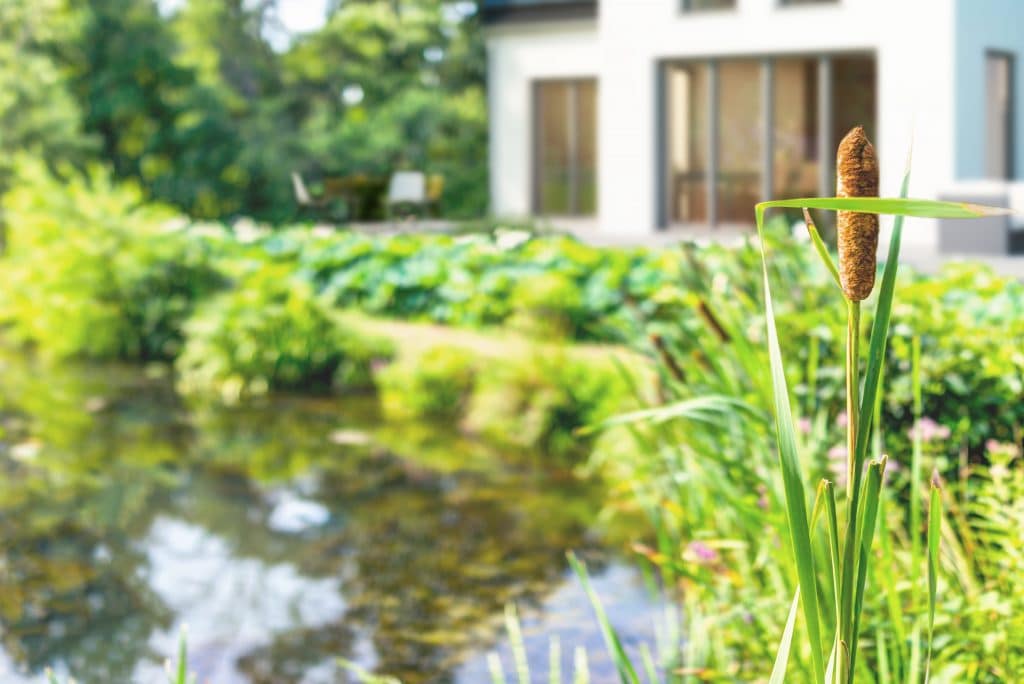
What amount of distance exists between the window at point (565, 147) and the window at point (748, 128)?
150 centimetres

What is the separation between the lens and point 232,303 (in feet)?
35.3

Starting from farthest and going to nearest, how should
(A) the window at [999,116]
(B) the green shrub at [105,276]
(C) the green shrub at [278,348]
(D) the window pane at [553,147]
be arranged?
(D) the window pane at [553,147] → (A) the window at [999,116] → (B) the green shrub at [105,276] → (C) the green shrub at [278,348]

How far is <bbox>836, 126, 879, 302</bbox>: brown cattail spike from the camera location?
1367 millimetres

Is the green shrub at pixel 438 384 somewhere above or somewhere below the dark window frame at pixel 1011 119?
below

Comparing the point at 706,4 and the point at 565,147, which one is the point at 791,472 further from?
the point at 565,147

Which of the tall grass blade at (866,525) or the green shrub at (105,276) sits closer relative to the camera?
the tall grass blade at (866,525)

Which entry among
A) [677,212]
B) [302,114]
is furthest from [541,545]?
[302,114]

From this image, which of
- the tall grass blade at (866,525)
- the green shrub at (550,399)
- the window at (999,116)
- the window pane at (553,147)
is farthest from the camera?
the window pane at (553,147)

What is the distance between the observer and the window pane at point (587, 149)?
18562 millimetres

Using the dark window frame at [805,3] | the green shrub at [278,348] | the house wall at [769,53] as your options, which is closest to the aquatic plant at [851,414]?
the green shrub at [278,348]

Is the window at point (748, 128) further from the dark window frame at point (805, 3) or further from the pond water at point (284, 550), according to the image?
the pond water at point (284, 550)

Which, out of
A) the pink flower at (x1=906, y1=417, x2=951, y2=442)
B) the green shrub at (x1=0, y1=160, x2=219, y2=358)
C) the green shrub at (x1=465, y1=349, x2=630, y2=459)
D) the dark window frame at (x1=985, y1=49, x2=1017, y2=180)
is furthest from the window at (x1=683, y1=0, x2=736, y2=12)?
the pink flower at (x1=906, y1=417, x2=951, y2=442)

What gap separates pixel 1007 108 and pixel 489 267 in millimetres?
9238

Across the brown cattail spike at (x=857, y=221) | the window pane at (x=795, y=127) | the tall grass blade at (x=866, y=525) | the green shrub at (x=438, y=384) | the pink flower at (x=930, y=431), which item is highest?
the window pane at (x=795, y=127)
